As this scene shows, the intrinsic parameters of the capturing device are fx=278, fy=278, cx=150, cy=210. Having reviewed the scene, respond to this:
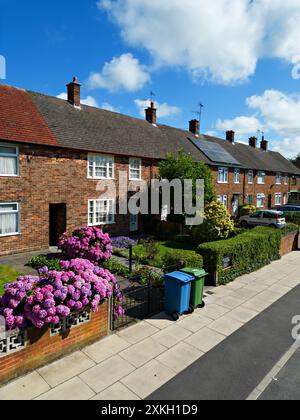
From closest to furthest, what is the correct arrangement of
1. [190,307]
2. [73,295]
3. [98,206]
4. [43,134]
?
[73,295]
[190,307]
[43,134]
[98,206]

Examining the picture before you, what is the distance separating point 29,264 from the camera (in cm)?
1217

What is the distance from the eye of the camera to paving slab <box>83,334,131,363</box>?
600 cm

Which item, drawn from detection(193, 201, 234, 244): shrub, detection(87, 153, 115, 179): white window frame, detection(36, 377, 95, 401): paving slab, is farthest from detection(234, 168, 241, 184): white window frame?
detection(36, 377, 95, 401): paving slab

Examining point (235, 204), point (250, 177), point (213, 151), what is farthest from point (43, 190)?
point (250, 177)

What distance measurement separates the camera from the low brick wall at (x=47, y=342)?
5074mm

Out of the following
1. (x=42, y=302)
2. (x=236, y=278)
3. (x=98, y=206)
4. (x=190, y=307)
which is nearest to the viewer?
(x=42, y=302)

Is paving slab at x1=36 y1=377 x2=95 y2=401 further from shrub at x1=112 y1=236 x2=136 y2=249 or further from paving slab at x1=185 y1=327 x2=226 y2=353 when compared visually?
shrub at x1=112 y1=236 x2=136 y2=249

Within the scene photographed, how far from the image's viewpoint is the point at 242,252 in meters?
12.0

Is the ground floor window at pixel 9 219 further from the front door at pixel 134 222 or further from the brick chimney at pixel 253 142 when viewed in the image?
the brick chimney at pixel 253 142

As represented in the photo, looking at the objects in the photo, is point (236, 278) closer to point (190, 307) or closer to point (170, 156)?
point (190, 307)

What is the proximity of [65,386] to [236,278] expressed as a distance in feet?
27.3

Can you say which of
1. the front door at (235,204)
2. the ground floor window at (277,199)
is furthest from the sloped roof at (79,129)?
the ground floor window at (277,199)

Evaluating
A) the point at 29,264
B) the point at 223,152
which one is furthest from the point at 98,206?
the point at 223,152

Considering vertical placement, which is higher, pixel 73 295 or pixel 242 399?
pixel 73 295
